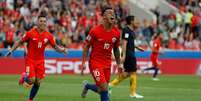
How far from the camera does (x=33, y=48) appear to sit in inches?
725

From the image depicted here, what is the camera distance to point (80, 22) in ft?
126

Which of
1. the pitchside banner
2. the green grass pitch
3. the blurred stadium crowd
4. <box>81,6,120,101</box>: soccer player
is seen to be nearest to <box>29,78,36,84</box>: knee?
the green grass pitch

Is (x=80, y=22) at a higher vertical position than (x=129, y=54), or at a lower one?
lower

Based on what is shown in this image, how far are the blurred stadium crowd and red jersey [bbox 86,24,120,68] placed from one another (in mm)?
18353

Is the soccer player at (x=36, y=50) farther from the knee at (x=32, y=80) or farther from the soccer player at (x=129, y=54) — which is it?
the soccer player at (x=129, y=54)

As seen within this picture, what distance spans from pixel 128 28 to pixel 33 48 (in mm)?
3936

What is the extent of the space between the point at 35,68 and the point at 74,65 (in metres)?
17.3

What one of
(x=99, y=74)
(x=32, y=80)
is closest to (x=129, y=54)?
(x=32, y=80)

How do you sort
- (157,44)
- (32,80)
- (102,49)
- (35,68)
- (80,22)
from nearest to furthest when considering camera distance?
1. (102,49)
2. (32,80)
3. (35,68)
4. (157,44)
5. (80,22)

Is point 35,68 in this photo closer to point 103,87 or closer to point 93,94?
point 103,87

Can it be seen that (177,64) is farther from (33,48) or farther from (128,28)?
(33,48)

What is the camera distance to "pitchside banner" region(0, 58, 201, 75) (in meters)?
34.5

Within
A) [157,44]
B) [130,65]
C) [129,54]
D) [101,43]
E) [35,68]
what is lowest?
[157,44]

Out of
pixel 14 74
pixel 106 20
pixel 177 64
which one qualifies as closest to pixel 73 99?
pixel 106 20
